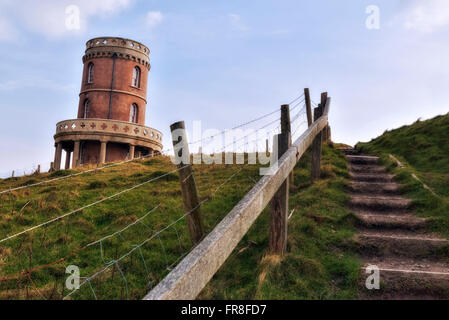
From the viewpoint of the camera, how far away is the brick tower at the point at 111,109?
25.8m

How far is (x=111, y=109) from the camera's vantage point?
1132 inches

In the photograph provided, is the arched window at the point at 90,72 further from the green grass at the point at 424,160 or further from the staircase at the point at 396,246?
the staircase at the point at 396,246

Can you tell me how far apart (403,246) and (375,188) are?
2.90 m

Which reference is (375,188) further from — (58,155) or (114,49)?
(114,49)

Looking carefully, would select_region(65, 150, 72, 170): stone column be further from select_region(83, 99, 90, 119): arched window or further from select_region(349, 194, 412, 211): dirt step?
select_region(349, 194, 412, 211): dirt step

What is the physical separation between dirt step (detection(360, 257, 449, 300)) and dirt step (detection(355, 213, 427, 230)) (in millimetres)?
1341

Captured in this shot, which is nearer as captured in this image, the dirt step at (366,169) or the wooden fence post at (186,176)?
the wooden fence post at (186,176)

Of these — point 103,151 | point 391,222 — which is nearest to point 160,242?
point 391,222

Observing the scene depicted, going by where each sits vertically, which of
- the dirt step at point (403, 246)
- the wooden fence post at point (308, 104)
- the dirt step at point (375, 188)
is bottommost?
the dirt step at point (403, 246)

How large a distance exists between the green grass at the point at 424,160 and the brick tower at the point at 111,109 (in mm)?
17689

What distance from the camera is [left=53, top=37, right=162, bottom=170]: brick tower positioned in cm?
2577

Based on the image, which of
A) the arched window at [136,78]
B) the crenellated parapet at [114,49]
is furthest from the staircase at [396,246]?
the crenellated parapet at [114,49]
